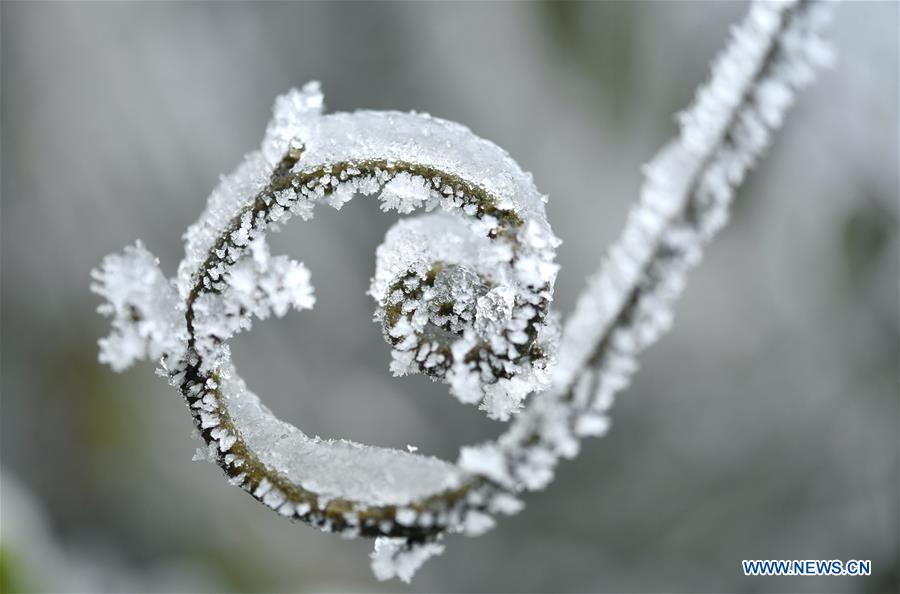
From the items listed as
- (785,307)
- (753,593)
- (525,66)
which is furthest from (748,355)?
(525,66)

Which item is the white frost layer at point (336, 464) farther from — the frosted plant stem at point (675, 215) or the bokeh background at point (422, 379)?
the bokeh background at point (422, 379)

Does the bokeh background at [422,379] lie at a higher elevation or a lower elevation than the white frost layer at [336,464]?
higher

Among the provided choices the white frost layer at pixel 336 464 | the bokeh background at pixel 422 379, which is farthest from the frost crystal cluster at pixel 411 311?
the bokeh background at pixel 422 379

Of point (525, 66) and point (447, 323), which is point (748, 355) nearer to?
point (525, 66)

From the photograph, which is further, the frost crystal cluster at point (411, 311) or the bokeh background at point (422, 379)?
the bokeh background at point (422, 379)

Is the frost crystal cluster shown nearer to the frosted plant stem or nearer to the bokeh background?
the frosted plant stem

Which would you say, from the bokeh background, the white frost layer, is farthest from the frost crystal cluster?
the bokeh background

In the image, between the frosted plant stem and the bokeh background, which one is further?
the bokeh background

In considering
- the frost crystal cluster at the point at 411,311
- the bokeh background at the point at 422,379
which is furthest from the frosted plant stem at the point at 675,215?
the bokeh background at the point at 422,379
